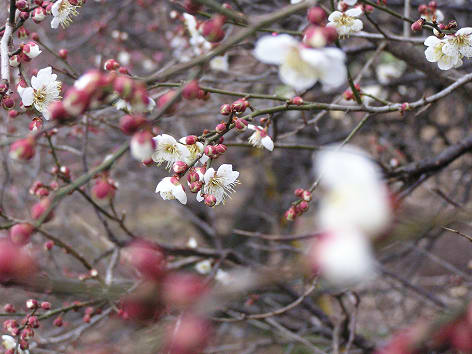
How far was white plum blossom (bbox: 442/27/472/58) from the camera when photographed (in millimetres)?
1999

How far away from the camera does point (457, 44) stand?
2020 mm

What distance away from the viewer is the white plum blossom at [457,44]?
200cm

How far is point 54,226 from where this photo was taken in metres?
5.64

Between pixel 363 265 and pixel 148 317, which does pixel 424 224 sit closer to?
pixel 363 265

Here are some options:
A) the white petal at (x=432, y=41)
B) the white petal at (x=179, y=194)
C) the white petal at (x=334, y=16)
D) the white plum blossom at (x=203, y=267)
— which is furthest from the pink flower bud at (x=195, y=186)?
the white plum blossom at (x=203, y=267)

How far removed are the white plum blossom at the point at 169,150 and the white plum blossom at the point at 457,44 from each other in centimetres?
Result: 123

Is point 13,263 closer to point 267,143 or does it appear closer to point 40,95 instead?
point 267,143

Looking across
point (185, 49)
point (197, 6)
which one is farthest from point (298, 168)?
point (197, 6)

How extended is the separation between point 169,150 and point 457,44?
4.47 ft

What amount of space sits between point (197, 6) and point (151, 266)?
98 centimetres

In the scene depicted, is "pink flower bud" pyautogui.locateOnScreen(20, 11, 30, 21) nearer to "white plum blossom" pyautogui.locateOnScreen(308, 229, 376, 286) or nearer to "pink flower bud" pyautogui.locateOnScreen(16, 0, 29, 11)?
"pink flower bud" pyautogui.locateOnScreen(16, 0, 29, 11)

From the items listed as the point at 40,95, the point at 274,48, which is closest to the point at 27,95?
the point at 40,95

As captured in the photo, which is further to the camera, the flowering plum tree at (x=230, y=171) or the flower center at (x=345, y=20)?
the flower center at (x=345, y=20)

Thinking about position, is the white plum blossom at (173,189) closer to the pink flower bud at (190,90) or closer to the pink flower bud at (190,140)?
the pink flower bud at (190,140)
